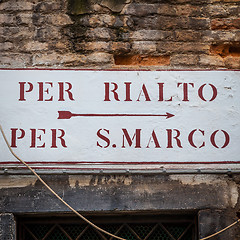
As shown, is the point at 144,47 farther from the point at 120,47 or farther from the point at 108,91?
the point at 108,91

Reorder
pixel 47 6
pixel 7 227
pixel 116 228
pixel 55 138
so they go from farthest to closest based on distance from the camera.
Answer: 1. pixel 47 6
2. pixel 116 228
3. pixel 55 138
4. pixel 7 227

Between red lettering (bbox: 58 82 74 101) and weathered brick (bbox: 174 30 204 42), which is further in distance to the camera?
weathered brick (bbox: 174 30 204 42)

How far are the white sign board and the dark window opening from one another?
467mm

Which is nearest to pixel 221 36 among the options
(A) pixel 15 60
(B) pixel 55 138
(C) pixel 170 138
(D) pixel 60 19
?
(C) pixel 170 138

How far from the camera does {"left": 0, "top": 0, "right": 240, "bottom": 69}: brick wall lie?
3.58m

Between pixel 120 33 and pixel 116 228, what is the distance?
1508 mm

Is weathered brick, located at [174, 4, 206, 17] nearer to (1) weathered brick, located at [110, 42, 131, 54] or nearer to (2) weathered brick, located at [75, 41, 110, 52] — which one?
(1) weathered brick, located at [110, 42, 131, 54]

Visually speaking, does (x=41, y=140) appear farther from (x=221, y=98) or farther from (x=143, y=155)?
(x=221, y=98)

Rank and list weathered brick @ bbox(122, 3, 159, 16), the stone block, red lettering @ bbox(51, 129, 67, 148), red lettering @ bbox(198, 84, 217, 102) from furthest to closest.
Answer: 1. weathered brick @ bbox(122, 3, 159, 16)
2. red lettering @ bbox(198, 84, 217, 102)
3. red lettering @ bbox(51, 129, 67, 148)
4. the stone block

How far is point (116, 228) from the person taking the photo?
3.53 m

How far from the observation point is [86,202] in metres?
3.35

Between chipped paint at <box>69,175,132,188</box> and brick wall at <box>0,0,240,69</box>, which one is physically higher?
brick wall at <box>0,0,240,69</box>

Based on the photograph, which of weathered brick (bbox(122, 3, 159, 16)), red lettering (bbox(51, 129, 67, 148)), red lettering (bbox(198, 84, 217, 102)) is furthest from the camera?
weathered brick (bbox(122, 3, 159, 16))

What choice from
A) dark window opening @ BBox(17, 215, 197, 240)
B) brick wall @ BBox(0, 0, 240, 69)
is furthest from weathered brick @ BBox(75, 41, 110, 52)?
dark window opening @ BBox(17, 215, 197, 240)
